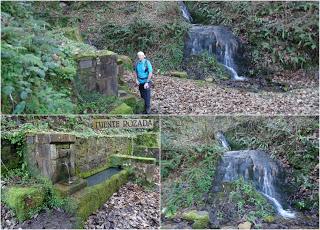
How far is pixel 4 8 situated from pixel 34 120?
1948 millimetres

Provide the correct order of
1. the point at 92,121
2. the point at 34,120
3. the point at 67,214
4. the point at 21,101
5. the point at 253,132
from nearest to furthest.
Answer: the point at 21,101
the point at 67,214
the point at 34,120
the point at 92,121
the point at 253,132

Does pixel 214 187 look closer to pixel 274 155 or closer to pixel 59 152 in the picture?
pixel 274 155

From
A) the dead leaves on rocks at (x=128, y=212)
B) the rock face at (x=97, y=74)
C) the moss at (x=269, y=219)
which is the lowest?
the moss at (x=269, y=219)

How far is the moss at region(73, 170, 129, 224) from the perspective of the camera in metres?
5.14

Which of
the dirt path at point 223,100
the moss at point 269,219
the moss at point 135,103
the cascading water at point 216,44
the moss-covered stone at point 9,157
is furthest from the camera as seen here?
the cascading water at point 216,44

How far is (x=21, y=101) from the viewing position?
468 centimetres

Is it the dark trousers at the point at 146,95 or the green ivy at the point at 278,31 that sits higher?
the green ivy at the point at 278,31

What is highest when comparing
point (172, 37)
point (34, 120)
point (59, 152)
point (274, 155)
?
point (172, 37)

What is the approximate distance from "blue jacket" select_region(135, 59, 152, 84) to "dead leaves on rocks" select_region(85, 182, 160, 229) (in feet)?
7.80

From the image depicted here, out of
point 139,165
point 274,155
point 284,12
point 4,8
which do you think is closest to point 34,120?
point 4,8

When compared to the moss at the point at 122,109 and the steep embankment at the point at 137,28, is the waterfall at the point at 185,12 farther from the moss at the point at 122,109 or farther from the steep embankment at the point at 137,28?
the moss at the point at 122,109

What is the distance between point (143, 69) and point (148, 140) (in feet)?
4.94

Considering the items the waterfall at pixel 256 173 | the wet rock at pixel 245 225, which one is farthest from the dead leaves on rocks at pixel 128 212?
the waterfall at pixel 256 173

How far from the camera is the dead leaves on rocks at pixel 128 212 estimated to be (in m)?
5.42
